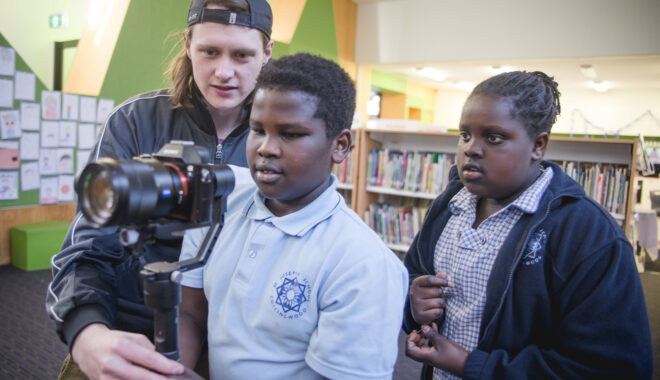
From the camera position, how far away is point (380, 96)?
9.79 meters

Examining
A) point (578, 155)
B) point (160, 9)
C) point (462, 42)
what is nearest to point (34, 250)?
point (160, 9)

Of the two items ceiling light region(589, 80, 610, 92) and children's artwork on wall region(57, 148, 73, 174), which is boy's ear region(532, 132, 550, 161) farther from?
ceiling light region(589, 80, 610, 92)

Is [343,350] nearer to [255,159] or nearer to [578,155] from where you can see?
[255,159]

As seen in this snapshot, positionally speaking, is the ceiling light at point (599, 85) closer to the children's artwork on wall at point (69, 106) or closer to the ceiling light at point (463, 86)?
the ceiling light at point (463, 86)

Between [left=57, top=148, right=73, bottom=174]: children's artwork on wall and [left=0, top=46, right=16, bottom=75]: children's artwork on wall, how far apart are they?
0.82 m

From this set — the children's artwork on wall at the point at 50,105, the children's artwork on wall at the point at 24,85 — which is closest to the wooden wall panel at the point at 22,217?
the children's artwork on wall at the point at 50,105

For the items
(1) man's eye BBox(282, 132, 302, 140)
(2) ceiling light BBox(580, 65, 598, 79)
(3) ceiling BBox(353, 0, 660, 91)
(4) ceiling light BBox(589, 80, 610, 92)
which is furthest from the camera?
(4) ceiling light BBox(589, 80, 610, 92)

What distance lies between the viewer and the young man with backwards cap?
0.96m

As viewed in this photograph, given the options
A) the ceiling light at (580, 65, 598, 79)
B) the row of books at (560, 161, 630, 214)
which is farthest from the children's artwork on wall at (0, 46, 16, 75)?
the ceiling light at (580, 65, 598, 79)

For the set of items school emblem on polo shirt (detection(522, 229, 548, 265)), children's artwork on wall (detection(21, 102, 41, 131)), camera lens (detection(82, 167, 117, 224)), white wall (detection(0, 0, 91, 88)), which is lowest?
school emblem on polo shirt (detection(522, 229, 548, 265))

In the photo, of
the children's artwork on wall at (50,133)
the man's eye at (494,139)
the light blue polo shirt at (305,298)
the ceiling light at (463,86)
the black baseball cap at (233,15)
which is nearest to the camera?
the light blue polo shirt at (305,298)

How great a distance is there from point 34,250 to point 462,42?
593cm

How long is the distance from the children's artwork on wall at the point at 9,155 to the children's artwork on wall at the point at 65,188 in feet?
1.40

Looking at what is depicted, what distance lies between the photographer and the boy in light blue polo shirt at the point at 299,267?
0.81m
